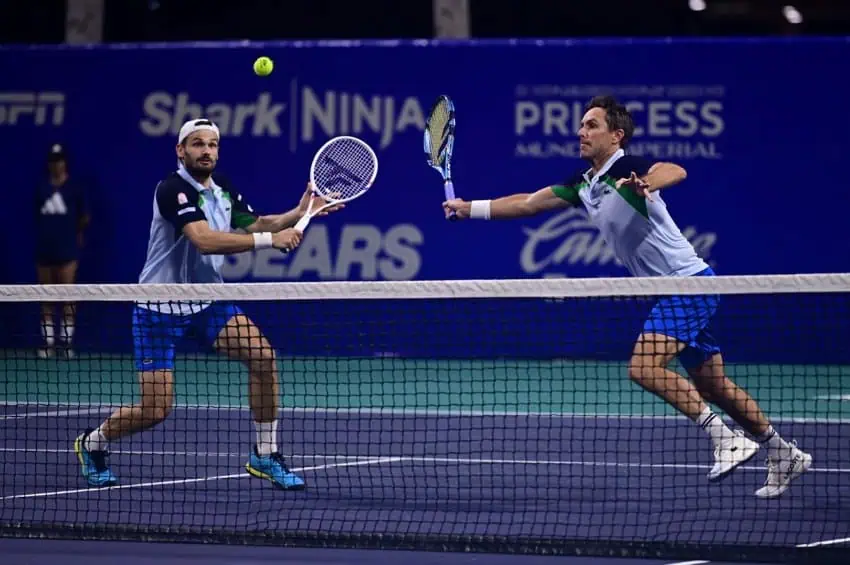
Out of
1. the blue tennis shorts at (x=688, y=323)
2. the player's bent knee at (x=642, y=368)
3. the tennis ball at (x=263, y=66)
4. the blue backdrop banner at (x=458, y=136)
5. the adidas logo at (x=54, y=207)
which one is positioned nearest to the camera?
the player's bent knee at (x=642, y=368)

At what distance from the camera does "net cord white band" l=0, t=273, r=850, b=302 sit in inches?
206

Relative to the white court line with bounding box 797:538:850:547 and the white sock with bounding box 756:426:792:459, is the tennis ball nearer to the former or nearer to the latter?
the white sock with bounding box 756:426:792:459

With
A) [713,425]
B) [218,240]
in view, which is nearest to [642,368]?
[713,425]

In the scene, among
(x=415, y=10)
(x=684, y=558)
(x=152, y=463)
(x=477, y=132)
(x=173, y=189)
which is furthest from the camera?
(x=415, y=10)

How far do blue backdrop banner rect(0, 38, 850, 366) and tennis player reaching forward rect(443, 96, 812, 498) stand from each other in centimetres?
495

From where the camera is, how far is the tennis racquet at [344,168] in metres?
6.88

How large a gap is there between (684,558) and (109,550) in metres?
1.91

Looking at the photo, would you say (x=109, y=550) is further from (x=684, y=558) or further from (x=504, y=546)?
(x=684, y=558)

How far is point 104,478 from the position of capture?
247 inches

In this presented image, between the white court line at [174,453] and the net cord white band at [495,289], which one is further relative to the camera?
the white court line at [174,453]

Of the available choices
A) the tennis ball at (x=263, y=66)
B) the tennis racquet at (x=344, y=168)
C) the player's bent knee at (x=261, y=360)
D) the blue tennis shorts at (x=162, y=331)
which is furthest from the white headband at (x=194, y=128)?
the tennis ball at (x=263, y=66)

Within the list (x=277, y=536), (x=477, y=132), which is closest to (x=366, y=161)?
(x=277, y=536)

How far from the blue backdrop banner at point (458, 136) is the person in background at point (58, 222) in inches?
6.4

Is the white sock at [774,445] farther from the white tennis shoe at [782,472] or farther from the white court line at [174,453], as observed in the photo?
the white court line at [174,453]
